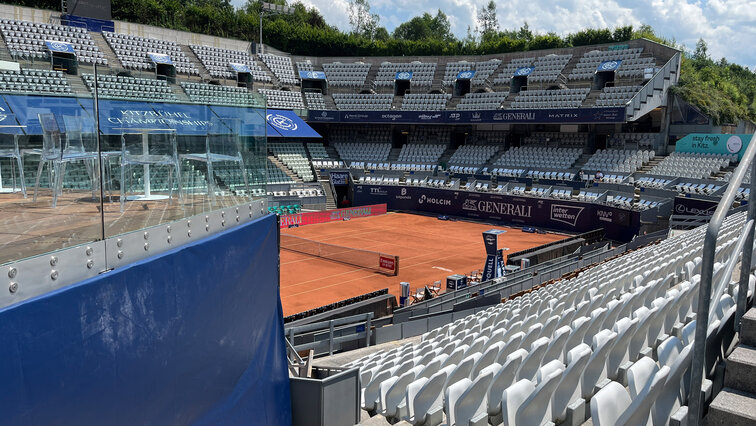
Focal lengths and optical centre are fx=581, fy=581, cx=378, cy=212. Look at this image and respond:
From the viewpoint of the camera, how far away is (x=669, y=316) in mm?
6750

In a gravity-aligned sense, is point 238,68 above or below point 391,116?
above

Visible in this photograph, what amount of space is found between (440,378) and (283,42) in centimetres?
6012

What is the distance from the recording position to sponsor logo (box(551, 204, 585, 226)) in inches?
1399

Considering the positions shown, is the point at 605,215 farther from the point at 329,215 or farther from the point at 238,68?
the point at 238,68

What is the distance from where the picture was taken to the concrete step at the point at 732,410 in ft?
12.0

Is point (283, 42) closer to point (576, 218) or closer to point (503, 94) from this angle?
point (503, 94)

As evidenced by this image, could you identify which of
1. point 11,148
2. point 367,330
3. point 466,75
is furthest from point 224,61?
point 11,148

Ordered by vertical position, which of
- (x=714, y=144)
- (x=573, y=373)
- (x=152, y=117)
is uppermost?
(x=152, y=117)

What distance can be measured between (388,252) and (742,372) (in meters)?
27.6

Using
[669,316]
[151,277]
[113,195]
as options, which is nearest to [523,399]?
[669,316]

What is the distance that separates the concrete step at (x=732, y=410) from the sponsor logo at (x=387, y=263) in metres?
22.9

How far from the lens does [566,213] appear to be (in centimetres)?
3612

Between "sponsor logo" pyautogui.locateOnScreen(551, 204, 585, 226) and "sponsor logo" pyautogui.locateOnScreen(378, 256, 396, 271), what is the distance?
14450mm

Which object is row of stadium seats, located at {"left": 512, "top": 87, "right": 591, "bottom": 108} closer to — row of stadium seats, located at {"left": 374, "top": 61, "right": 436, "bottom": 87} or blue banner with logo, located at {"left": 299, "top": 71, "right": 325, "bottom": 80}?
row of stadium seats, located at {"left": 374, "top": 61, "right": 436, "bottom": 87}
